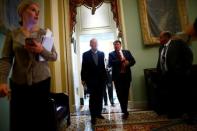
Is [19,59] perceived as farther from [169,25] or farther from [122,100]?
[169,25]

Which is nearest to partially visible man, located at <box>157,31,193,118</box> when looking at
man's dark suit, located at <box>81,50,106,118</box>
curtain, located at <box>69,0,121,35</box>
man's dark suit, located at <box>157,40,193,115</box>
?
man's dark suit, located at <box>157,40,193,115</box>

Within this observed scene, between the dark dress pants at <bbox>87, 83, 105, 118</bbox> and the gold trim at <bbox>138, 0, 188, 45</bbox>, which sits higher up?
the gold trim at <bbox>138, 0, 188, 45</bbox>

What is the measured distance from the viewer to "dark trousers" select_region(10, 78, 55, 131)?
3.96ft

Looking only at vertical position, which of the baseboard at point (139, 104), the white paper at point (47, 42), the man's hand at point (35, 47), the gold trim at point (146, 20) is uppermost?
the gold trim at point (146, 20)

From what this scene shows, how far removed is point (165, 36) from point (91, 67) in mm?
1229

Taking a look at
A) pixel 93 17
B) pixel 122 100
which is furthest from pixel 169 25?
pixel 93 17

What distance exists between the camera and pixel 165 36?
3080 mm

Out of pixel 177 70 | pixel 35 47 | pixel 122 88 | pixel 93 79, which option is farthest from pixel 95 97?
pixel 35 47

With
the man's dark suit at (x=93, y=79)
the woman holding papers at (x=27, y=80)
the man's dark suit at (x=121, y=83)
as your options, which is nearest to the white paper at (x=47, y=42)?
the woman holding papers at (x=27, y=80)

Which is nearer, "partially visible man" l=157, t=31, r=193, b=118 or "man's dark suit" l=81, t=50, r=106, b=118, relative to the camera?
"partially visible man" l=157, t=31, r=193, b=118

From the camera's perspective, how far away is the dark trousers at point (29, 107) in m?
1.21

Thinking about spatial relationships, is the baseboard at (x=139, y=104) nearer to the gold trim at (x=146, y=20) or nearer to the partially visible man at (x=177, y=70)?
the gold trim at (x=146, y=20)

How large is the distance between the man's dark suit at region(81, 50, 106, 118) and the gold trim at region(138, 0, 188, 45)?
1685 mm

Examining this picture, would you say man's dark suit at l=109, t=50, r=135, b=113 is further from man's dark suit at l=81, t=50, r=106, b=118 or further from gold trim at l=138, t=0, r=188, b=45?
gold trim at l=138, t=0, r=188, b=45
